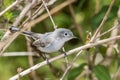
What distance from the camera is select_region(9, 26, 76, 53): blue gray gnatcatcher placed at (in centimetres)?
323

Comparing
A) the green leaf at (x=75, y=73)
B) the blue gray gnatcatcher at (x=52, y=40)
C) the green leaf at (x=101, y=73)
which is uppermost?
the blue gray gnatcatcher at (x=52, y=40)

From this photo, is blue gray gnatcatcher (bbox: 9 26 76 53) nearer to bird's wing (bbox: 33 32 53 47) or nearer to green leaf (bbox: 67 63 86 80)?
bird's wing (bbox: 33 32 53 47)

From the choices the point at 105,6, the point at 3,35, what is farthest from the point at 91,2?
the point at 3,35

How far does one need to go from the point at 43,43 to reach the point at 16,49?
99cm

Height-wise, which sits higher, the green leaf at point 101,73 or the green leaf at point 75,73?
the green leaf at point 75,73

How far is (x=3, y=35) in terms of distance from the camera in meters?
2.87

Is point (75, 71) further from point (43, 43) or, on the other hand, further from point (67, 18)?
point (67, 18)

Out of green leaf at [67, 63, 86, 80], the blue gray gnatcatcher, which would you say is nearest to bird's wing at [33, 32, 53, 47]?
the blue gray gnatcatcher

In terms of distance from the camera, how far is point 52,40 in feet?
11.0

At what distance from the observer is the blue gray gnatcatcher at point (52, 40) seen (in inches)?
127

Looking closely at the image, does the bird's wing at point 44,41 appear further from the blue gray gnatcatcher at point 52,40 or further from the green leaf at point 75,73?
the green leaf at point 75,73

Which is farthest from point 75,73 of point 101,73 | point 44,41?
point 44,41

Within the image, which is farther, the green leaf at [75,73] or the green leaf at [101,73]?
the green leaf at [75,73]

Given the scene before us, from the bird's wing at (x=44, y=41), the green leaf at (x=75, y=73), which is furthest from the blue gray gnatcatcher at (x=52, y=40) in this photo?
the green leaf at (x=75, y=73)
